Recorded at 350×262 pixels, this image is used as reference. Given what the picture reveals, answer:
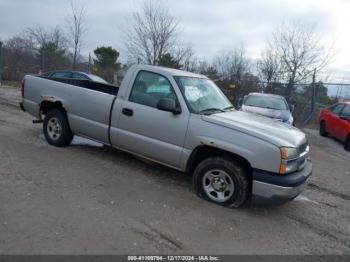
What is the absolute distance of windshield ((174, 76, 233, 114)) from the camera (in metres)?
4.82

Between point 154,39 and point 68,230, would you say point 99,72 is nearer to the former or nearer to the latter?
point 154,39

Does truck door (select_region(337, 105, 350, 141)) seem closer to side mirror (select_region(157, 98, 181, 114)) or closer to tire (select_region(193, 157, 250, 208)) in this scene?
tire (select_region(193, 157, 250, 208))

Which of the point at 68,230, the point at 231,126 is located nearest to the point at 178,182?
the point at 231,126

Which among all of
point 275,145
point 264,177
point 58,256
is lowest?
point 58,256

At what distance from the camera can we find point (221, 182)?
14.6ft

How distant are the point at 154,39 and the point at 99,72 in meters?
6.68

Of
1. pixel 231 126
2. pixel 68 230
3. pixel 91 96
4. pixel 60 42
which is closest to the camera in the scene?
pixel 68 230

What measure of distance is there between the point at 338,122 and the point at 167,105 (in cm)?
884

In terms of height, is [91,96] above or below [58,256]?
above

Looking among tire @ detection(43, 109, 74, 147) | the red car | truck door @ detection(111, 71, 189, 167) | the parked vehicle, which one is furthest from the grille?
the red car

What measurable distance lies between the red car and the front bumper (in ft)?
24.5

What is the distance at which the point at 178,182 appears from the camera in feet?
17.2

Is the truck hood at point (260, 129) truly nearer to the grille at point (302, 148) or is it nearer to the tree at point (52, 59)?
the grille at point (302, 148)

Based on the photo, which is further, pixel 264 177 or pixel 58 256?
pixel 264 177
